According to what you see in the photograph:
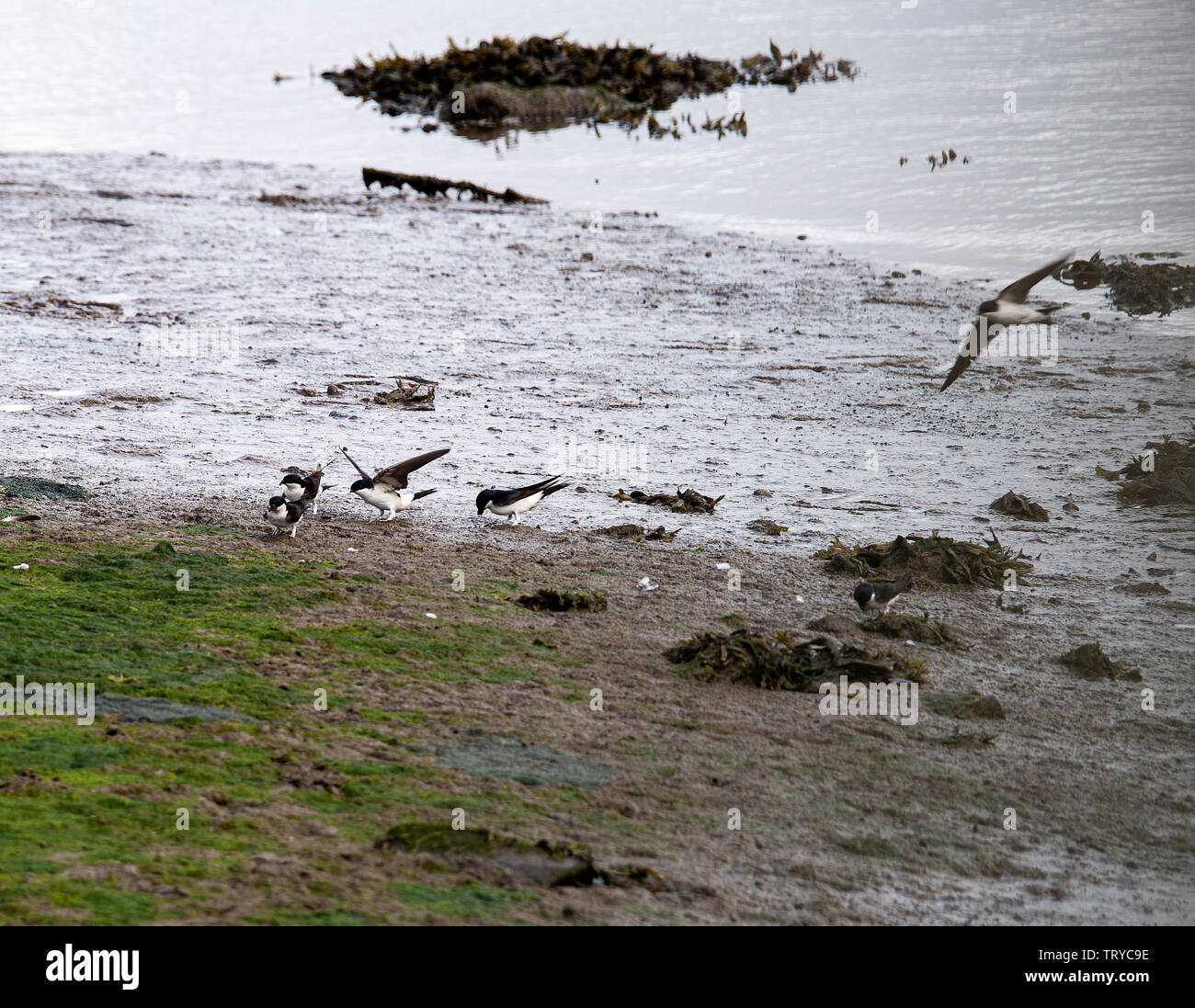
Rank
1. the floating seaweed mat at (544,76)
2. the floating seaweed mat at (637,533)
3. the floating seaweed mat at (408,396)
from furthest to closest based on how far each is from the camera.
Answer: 1. the floating seaweed mat at (544,76)
2. the floating seaweed mat at (408,396)
3. the floating seaweed mat at (637,533)

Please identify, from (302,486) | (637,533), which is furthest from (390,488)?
(637,533)

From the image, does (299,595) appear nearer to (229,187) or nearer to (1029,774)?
(1029,774)

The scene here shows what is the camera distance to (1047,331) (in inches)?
560

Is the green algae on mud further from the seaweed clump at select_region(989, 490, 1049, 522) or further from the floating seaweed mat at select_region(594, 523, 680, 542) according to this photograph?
the seaweed clump at select_region(989, 490, 1049, 522)

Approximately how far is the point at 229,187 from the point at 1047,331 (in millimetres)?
12845

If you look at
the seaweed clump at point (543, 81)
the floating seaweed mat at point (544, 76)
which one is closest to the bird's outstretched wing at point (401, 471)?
the seaweed clump at point (543, 81)

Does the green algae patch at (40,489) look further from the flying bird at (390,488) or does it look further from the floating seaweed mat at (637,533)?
the floating seaweed mat at (637,533)

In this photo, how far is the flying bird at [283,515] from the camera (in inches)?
319

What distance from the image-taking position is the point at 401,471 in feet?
29.1

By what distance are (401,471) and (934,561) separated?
145 inches

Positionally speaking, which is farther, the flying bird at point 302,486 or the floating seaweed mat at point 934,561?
the flying bird at point 302,486

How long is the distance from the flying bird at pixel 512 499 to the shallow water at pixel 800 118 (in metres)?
9.62

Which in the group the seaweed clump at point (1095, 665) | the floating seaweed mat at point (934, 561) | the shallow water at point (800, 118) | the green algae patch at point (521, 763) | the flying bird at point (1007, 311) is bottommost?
the green algae patch at point (521, 763)

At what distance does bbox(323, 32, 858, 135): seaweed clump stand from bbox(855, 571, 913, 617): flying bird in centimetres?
1937
